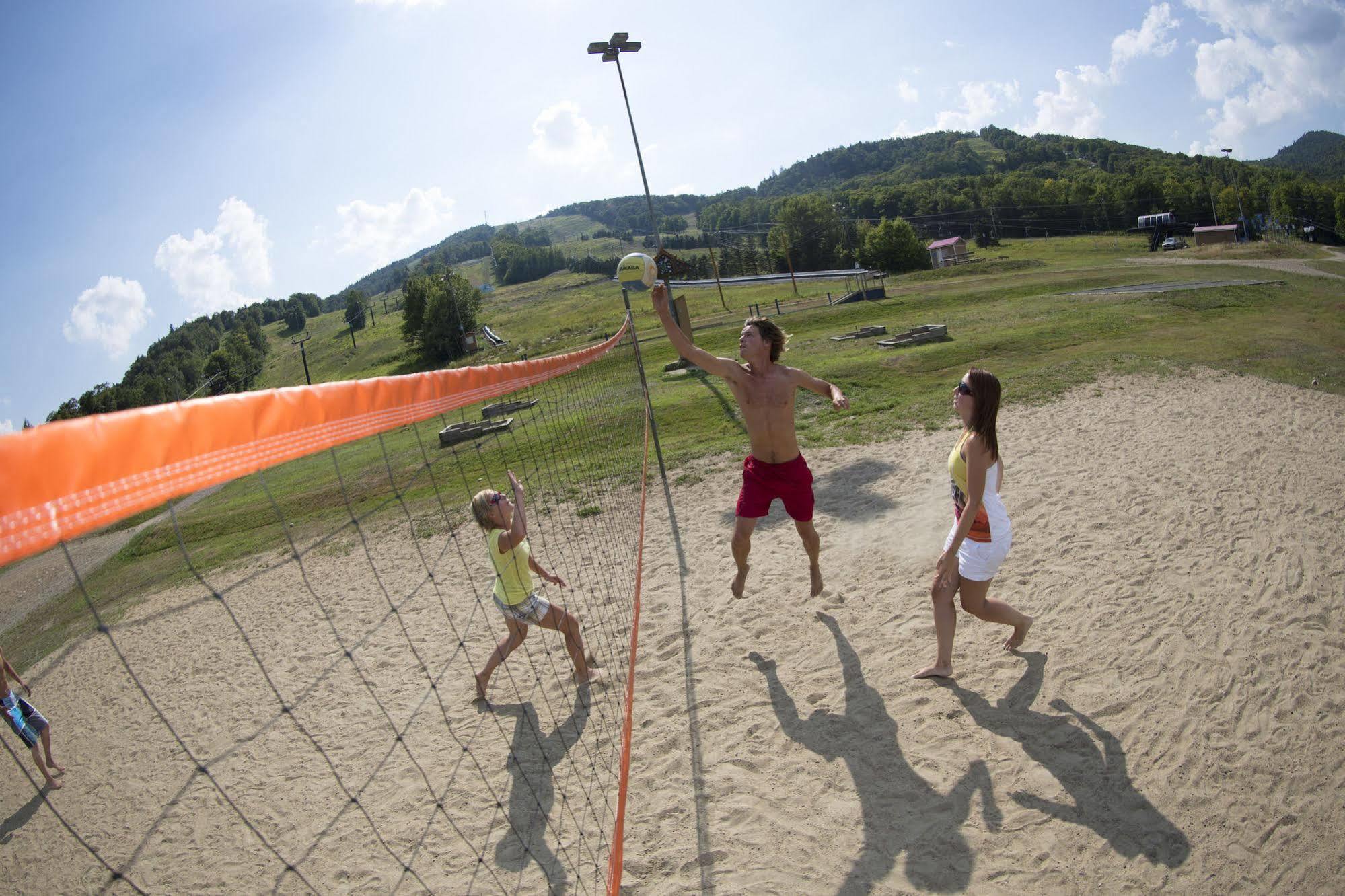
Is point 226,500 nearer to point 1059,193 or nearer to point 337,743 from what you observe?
point 337,743

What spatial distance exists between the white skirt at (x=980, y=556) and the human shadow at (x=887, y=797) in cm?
95

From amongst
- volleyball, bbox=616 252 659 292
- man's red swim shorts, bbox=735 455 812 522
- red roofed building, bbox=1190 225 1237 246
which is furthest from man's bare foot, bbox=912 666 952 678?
red roofed building, bbox=1190 225 1237 246

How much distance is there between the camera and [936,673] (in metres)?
4.48

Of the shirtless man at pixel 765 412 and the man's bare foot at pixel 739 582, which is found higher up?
the shirtless man at pixel 765 412

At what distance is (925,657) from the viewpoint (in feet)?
15.6

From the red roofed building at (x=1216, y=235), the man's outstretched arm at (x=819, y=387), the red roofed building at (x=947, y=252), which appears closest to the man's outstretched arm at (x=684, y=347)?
the man's outstretched arm at (x=819, y=387)

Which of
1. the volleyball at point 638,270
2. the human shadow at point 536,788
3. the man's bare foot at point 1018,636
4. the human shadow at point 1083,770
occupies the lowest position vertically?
the human shadow at point 1083,770

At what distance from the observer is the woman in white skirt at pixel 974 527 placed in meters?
3.91

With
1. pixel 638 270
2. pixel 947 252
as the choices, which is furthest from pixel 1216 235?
pixel 638 270

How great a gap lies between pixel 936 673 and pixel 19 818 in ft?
20.9

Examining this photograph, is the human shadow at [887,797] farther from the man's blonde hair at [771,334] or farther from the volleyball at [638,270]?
the volleyball at [638,270]

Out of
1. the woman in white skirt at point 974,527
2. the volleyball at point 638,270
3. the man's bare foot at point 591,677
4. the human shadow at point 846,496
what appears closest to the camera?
the woman in white skirt at point 974,527

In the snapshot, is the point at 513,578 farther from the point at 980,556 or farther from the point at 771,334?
the point at 980,556

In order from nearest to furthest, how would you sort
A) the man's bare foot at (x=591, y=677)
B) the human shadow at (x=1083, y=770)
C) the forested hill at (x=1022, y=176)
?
1. the human shadow at (x=1083, y=770)
2. the man's bare foot at (x=591, y=677)
3. the forested hill at (x=1022, y=176)
